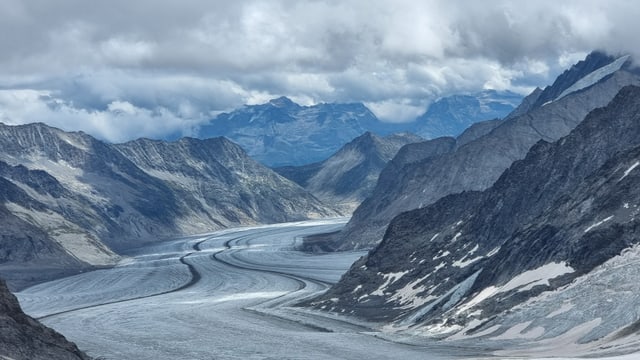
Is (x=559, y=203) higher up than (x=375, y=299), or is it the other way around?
(x=559, y=203)

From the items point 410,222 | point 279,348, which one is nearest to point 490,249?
point 410,222

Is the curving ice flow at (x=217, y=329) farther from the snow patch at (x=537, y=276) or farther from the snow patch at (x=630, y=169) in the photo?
the snow patch at (x=630, y=169)

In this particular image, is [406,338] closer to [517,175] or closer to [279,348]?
[279,348]

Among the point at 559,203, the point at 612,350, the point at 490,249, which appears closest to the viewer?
the point at 612,350

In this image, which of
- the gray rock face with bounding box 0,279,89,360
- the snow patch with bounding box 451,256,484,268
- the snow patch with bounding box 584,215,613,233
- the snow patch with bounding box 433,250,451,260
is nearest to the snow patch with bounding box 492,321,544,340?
the snow patch with bounding box 584,215,613,233

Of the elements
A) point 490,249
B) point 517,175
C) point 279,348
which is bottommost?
point 279,348

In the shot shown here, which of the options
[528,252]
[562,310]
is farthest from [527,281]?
[562,310]

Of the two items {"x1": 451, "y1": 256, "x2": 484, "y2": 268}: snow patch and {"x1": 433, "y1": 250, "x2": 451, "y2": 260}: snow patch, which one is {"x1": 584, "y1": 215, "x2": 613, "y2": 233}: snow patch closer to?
{"x1": 451, "y1": 256, "x2": 484, "y2": 268}: snow patch
